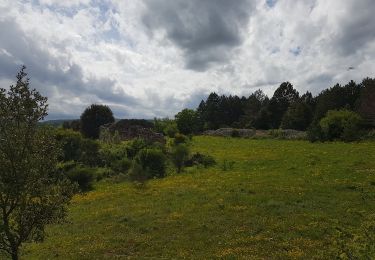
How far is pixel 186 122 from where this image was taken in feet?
332

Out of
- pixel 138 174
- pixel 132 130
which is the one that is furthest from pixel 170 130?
pixel 138 174

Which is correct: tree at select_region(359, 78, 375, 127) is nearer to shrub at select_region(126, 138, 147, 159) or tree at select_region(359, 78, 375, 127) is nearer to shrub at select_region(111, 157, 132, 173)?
shrub at select_region(126, 138, 147, 159)

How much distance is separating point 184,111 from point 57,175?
8889cm

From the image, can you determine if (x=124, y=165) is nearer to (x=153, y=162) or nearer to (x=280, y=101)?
(x=153, y=162)

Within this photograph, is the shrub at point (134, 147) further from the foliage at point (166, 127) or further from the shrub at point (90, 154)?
the foliage at point (166, 127)

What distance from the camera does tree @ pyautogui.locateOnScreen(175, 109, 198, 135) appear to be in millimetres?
99312

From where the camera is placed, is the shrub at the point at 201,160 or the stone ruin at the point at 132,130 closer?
the shrub at the point at 201,160

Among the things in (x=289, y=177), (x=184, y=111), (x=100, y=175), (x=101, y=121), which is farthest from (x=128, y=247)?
(x=184, y=111)

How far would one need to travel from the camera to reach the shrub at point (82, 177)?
3953 centimetres

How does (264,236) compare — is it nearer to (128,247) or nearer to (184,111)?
(128,247)

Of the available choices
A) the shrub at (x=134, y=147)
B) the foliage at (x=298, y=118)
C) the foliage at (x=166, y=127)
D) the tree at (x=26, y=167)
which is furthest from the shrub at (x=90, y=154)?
the foliage at (x=298, y=118)

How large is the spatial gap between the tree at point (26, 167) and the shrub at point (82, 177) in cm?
2558

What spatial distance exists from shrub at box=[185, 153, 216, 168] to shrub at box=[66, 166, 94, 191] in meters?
12.1

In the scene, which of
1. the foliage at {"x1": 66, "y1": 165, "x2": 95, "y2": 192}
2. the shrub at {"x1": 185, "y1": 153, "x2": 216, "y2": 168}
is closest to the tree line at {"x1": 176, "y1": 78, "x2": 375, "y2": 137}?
the shrub at {"x1": 185, "y1": 153, "x2": 216, "y2": 168}
